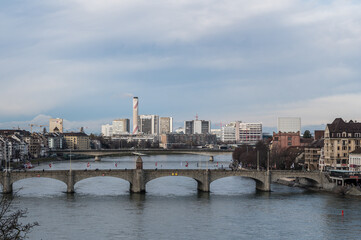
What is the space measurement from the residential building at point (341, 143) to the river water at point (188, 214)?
16744mm

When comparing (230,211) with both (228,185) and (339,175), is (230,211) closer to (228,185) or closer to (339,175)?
(339,175)

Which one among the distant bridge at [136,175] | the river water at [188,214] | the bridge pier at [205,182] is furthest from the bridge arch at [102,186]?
the bridge pier at [205,182]

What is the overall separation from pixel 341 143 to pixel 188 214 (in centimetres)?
4692

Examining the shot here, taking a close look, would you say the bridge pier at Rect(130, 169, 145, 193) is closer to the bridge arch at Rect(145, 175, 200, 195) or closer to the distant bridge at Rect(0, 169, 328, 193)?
the distant bridge at Rect(0, 169, 328, 193)

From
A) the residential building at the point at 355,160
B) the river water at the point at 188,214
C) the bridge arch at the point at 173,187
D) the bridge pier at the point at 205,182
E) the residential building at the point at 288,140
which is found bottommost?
the river water at the point at 188,214

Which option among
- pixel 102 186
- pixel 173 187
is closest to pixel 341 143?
pixel 173 187

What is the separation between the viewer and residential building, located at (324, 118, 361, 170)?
95438mm

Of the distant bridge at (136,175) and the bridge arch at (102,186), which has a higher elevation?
the distant bridge at (136,175)

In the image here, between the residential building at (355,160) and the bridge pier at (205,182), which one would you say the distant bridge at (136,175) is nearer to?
the bridge pier at (205,182)

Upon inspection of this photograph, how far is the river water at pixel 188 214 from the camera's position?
158 feet

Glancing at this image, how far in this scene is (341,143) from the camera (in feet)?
315

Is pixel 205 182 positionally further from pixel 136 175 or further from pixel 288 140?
pixel 288 140

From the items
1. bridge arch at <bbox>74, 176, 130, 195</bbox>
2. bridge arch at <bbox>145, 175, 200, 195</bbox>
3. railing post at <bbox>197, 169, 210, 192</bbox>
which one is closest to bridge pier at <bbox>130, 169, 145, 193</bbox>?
bridge arch at <bbox>145, 175, 200, 195</bbox>

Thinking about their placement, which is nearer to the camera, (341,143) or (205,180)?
(205,180)
